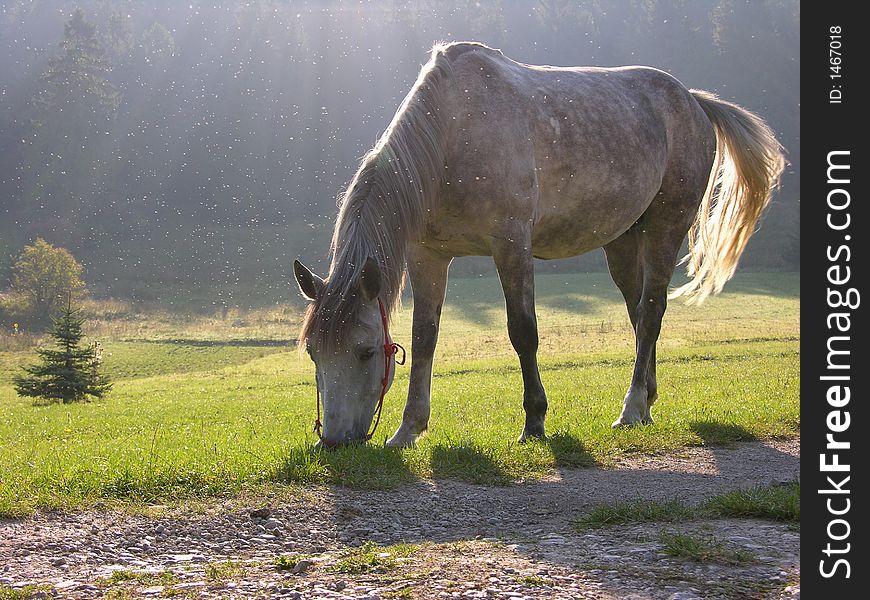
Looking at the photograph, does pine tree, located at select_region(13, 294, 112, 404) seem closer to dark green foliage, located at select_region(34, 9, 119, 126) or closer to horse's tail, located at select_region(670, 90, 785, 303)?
horse's tail, located at select_region(670, 90, 785, 303)

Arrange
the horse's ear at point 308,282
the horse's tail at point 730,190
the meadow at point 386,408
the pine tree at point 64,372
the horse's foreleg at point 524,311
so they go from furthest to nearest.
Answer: the pine tree at point 64,372 < the horse's tail at point 730,190 < the horse's foreleg at point 524,311 < the horse's ear at point 308,282 < the meadow at point 386,408

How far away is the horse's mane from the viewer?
6.54m

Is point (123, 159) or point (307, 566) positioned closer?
point (307, 566)

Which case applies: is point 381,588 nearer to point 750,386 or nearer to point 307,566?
point 307,566

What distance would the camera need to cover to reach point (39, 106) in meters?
82.6

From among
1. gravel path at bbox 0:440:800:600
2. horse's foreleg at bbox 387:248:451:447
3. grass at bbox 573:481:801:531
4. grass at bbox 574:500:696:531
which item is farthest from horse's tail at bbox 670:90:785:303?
grass at bbox 574:500:696:531

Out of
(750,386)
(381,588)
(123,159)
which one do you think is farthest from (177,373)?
(123,159)

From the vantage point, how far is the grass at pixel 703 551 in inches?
165

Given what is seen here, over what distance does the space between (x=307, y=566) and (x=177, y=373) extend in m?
24.0

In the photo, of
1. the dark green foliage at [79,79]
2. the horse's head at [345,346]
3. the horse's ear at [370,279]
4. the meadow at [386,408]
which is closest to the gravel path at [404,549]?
the meadow at [386,408]

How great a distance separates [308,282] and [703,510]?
3205mm

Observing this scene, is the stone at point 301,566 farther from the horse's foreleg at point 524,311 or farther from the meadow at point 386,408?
the horse's foreleg at point 524,311

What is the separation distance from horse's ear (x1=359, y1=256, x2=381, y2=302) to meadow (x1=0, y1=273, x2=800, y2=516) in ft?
1.95

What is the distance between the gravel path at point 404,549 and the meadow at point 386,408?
44 centimetres
